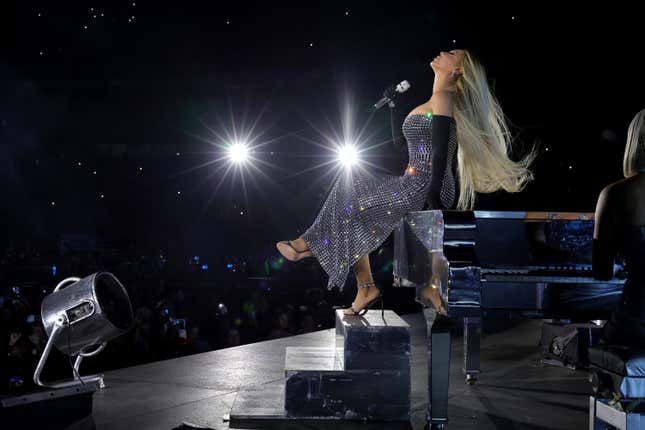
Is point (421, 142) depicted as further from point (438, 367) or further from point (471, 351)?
point (471, 351)

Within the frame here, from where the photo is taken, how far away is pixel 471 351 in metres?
3.83

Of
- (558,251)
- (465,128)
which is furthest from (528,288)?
(465,128)

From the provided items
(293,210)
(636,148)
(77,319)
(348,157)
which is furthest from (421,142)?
(293,210)

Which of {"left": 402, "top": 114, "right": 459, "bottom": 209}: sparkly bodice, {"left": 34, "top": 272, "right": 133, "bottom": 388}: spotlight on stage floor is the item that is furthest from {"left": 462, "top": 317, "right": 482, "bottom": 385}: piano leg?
{"left": 34, "top": 272, "right": 133, "bottom": 388}: spotlight on stage floor

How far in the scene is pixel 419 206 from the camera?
2.81 meters

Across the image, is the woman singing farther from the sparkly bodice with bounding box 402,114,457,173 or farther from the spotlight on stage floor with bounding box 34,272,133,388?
the spotlight on stage floor with bounding box 34,272,133,388

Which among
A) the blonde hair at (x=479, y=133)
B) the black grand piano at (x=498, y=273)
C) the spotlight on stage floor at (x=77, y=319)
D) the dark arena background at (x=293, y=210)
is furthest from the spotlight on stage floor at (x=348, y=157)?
the spotlight on stage floor at (x=77, y=319)

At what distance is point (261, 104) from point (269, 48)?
3.52 m

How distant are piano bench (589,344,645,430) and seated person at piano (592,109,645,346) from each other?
8cm

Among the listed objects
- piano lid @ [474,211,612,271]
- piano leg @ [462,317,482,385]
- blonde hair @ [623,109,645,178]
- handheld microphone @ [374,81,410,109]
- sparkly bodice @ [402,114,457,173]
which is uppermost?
handheld microphone @ [374,81,410,109]

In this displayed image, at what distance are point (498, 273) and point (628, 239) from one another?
0.46 metres

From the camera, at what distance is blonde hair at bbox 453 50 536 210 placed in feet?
9.48

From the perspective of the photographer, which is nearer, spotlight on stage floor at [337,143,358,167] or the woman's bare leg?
the woman's bare leg

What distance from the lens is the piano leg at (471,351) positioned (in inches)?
149
